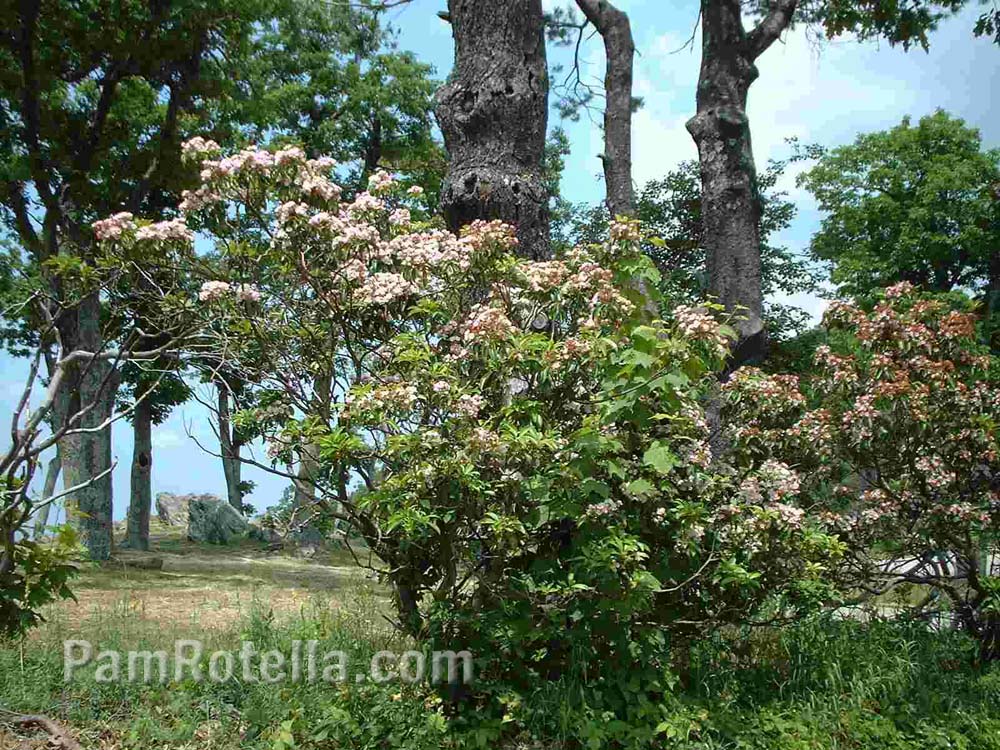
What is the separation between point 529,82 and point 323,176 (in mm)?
2472

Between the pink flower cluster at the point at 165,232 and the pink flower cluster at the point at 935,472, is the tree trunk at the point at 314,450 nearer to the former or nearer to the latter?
the pink flower cluster at the point at 165,232

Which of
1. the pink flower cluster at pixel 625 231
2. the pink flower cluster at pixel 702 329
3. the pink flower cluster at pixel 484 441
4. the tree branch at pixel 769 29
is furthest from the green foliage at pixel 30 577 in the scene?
the tree branch at pixel 769 29

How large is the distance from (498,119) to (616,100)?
13.3 feet

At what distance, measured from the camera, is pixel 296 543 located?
67.9ft

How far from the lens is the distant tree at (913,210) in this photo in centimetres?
2255

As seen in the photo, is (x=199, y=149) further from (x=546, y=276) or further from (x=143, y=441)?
(x=143, y=441)

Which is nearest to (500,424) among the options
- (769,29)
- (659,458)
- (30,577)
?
(659,458)

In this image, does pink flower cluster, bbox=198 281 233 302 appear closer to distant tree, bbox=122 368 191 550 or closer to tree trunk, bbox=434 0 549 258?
tree trunk, bbox=434 0 549 258

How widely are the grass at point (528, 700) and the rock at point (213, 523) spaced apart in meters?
17.5

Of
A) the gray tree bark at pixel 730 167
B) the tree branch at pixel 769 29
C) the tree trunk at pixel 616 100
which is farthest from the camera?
the tree branch at pixel 769 29

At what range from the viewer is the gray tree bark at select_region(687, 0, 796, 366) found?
30.2ft

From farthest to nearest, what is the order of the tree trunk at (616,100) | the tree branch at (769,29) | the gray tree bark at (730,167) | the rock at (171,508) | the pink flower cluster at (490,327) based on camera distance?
the rock at (171,508) < the tree branch at (769,29) < the tree trunk at (616,100) < the gray tree bark at (730,167) < the pink flower cluster at (490,327)

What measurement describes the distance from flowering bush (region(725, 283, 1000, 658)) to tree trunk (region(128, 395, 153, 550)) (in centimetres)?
1704

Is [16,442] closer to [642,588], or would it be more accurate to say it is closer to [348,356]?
[348,356]
